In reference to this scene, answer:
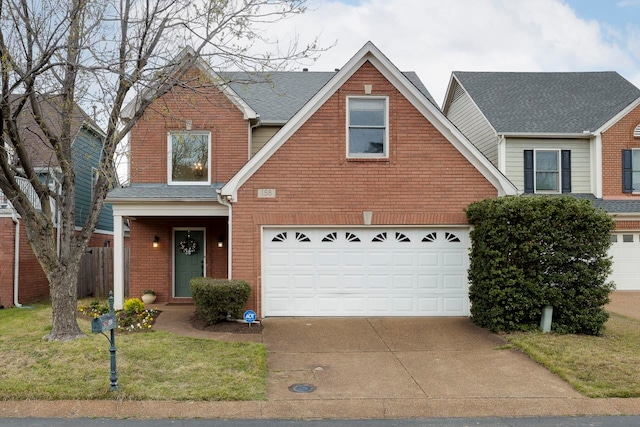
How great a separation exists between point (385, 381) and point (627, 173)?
14.4m

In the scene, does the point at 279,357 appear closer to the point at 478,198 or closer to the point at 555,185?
the point at 478,198

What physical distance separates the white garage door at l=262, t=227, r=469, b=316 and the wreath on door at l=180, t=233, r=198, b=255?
4080 mm

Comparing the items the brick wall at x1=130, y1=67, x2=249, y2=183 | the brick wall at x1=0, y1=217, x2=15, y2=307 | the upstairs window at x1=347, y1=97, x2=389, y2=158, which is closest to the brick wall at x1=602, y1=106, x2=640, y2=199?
the upstairs window at x1=347, y1=97, x2=389, y2=158

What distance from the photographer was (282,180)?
1199 cm

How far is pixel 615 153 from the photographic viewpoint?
17.6 metres

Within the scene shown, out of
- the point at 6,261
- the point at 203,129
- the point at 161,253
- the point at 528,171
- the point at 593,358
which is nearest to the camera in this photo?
the point at 593,358

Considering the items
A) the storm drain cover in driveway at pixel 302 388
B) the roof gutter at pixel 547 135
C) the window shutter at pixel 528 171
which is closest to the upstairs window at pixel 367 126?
the storm drain cover in driveway at pixel 302 388

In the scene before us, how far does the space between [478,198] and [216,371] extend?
7.44 metres

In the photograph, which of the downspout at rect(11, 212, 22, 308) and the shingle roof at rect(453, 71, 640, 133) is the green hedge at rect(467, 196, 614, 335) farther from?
the downspout at rect(11, 212, 22, 308)

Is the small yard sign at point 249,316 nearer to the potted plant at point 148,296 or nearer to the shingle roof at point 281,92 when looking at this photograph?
the potted plant at point 148,296

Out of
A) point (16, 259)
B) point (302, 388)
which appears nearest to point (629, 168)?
point (302, 388)

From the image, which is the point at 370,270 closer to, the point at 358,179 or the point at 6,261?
the point at 358,179

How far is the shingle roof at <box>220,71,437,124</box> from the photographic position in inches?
635

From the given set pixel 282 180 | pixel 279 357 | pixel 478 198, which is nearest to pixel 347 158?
pixel 282 180
